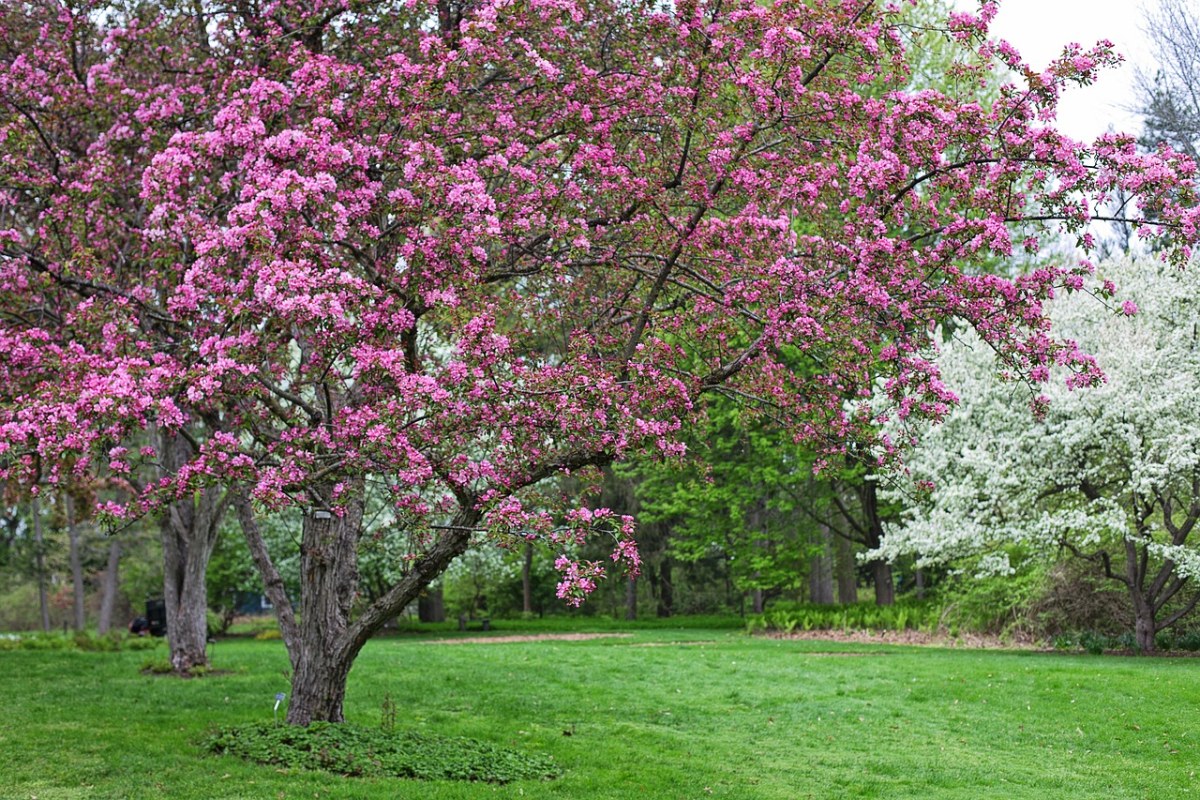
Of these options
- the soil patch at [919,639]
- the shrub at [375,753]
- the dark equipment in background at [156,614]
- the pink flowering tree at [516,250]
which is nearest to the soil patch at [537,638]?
the soil patch at [919,639]

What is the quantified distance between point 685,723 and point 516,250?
643 centimetres

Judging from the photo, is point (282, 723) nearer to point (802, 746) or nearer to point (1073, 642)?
point (802, 746)

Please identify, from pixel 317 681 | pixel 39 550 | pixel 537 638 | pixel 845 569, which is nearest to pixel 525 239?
pixel 317 681

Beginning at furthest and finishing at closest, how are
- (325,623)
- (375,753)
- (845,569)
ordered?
(845,569) < (325,623) < (375,753)

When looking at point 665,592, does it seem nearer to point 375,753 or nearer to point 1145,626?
point 1145,626

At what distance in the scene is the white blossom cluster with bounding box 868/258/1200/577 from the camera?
55.5 feet

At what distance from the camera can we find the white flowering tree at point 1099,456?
17.0 m

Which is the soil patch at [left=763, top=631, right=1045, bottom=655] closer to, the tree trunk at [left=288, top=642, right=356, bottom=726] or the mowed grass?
the mowed grass

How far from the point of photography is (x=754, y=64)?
28.1 ft

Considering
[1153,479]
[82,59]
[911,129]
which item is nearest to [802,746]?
[911,129]

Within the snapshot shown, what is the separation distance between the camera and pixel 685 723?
12836mm

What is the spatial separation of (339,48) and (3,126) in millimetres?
3129

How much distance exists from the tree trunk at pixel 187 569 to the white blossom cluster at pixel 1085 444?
10.6m

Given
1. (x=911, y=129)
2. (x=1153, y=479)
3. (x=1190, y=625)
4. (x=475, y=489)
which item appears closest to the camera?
(x=911, y=129)
